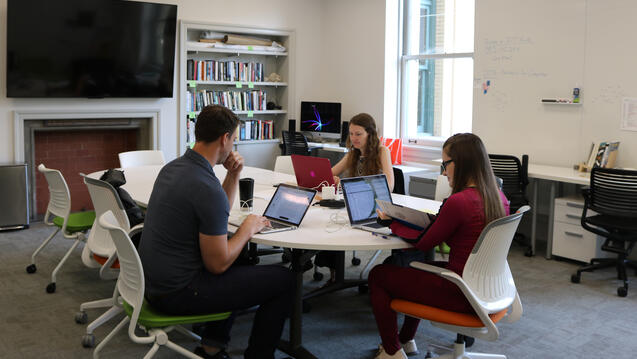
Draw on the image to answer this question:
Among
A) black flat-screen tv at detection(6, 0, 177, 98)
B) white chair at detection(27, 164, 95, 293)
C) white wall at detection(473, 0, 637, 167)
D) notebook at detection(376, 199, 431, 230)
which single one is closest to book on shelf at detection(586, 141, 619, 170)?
white wall at detection(473, 0, 637, 167)

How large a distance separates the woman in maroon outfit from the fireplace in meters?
4.58

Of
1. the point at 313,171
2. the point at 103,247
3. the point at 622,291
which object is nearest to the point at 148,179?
the point at 103,247

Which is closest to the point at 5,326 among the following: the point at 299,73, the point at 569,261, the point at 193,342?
the point at 193,342

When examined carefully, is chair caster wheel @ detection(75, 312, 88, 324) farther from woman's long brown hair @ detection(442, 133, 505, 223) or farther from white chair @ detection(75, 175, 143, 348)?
woman's long brown hair @ detection(442, 133, 505, 223)

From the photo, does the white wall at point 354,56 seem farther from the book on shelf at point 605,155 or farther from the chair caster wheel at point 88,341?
the chair caster wheel at point 88,341

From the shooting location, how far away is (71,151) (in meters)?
6.74

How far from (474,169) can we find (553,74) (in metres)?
3.34

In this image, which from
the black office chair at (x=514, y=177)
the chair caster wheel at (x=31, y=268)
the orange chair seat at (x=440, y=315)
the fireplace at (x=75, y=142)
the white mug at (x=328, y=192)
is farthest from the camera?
the fireplace at (x=75, y=142)

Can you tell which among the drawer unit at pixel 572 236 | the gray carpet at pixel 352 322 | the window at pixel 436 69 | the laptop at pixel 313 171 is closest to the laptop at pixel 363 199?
the laptop at pixel 313 171

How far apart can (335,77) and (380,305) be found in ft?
18.4

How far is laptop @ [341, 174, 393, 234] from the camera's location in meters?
3.12

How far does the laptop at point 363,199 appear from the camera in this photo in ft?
10.3

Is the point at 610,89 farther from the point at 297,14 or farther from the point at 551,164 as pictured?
the point at 297,14

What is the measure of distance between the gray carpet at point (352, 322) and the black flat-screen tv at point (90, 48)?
2.06 m
